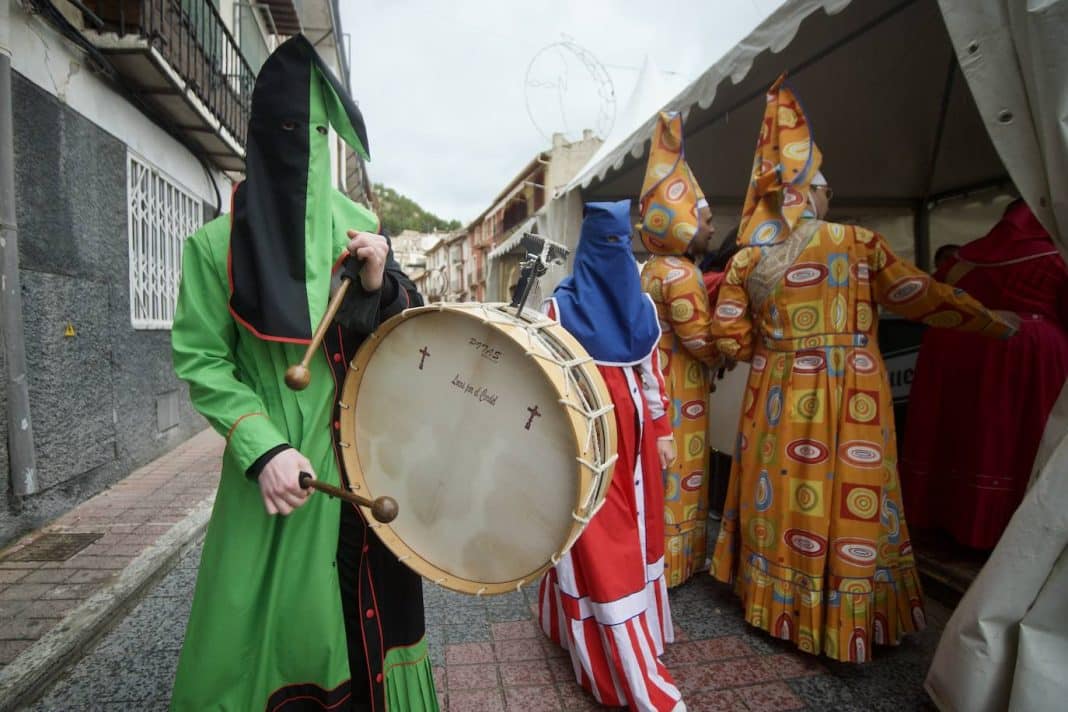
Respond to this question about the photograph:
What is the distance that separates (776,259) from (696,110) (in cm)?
205

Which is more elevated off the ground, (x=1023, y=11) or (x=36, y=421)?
(x=1023, y=11)

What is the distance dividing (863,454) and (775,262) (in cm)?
85

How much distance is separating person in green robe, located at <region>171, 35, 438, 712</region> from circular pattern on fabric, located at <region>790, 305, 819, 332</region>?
172 centimetres

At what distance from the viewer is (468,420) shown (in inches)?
54.5

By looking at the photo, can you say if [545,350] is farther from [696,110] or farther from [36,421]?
[36,421]

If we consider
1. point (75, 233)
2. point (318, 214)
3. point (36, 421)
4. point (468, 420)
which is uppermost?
point (75, 233)

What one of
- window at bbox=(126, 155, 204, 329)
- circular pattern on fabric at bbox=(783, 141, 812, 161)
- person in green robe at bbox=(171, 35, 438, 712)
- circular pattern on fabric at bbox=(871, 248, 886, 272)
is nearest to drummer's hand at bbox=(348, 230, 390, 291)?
person in green robe at bbox=(171, 35, 438, 712)

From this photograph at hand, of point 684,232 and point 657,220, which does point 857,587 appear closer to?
point 684,232

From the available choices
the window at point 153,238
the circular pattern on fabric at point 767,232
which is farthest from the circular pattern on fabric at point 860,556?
the window at point 153,238

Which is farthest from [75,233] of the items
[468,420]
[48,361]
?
[468,420]

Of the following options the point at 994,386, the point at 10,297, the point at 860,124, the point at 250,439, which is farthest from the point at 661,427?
the point at 10,297

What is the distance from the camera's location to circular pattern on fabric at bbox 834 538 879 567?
2287 millimetres

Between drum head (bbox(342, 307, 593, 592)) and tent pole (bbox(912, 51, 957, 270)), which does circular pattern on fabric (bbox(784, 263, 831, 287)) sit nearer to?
drum head (bbox(342, 307, 593, 592))

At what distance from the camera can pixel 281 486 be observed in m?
1.25
